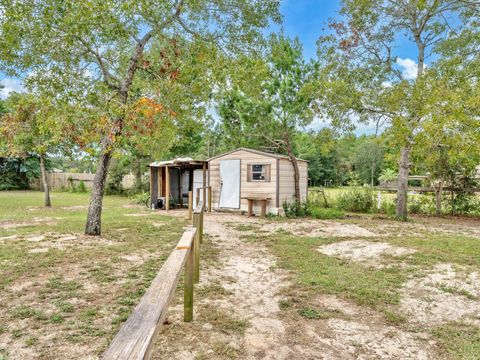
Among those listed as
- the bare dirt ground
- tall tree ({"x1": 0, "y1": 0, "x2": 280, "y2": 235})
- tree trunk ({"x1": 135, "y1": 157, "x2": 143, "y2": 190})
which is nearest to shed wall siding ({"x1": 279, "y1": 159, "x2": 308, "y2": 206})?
tall tree ({"x1": 0, "y1": 0, "x2": 280, "y2": 235})

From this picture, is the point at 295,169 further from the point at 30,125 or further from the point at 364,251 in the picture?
the point at 30,125

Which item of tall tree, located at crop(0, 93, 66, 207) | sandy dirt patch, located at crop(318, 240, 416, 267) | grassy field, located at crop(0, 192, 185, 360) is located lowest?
sandy dirt patch, located at crop(318, 240, 416, 267)

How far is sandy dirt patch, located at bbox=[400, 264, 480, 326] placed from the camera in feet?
10.00

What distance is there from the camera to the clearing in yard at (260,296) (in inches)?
96.2

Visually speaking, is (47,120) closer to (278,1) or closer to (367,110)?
(278,1)

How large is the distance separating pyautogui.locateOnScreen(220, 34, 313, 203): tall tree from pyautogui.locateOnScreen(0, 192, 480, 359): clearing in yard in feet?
17.3

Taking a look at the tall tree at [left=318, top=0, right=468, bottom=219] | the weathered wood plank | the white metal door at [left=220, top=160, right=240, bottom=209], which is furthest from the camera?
the white metal door at [left=220, top=160, right=240, bottom=209]

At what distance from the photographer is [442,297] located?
3.49 metres

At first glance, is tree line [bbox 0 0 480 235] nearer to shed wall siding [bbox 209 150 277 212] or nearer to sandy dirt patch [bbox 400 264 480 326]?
shed wall siding [bbox 209 150 277 212]

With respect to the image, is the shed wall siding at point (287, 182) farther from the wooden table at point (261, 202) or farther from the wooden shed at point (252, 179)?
the wooden table at point (261, 202)

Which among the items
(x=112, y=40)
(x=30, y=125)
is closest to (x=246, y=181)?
(x=112, y=40)

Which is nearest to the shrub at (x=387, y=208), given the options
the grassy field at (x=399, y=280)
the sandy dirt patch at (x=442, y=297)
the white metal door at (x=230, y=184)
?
the grassy field at (x=399, y=280)

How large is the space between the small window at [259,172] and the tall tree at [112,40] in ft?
15.6

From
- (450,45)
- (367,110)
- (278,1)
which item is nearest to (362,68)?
(367,110)
